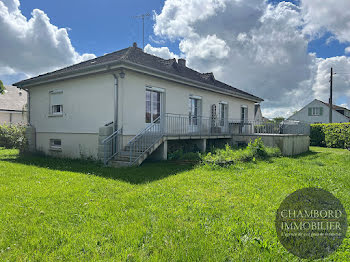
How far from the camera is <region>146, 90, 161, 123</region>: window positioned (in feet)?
33.6

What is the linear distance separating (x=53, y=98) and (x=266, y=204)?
36.3 ft

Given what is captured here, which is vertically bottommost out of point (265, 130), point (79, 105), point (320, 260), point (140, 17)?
point (320, 260)

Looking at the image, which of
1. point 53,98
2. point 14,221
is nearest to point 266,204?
point 14,221

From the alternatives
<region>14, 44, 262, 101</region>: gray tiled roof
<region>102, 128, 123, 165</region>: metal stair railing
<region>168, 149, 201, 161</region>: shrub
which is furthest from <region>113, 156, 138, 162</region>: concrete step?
<region>14, 44, 262, 101</region>: gray tiled roof

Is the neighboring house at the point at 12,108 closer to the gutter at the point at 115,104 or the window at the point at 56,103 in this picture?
the window at the point at 56,103

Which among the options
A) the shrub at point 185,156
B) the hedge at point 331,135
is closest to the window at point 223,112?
the shrub at point 185,156

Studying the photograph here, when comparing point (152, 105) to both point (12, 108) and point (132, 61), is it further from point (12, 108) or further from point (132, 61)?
point (12, 108)

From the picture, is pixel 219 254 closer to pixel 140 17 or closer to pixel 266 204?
pixel 266 204

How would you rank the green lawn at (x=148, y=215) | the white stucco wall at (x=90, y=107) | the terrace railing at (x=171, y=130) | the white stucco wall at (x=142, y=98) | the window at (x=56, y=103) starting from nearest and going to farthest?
the green lawn at (x=148, y=215) < the terrace railing at (x=171, y=130) < the white stucco wall at (x=142, y=98) < the white stucco wall at (x=90, y=107) < the window at (x=56, y=103)

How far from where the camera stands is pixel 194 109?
1311cm

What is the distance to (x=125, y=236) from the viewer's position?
2.96 m

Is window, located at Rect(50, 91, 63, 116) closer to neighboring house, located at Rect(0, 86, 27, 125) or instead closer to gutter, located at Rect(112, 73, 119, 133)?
gutter, located at Rect(112, 73, 119, 133)

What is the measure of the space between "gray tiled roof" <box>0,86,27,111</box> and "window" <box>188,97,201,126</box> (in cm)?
1856

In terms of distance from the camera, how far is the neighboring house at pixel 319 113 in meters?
38.1
